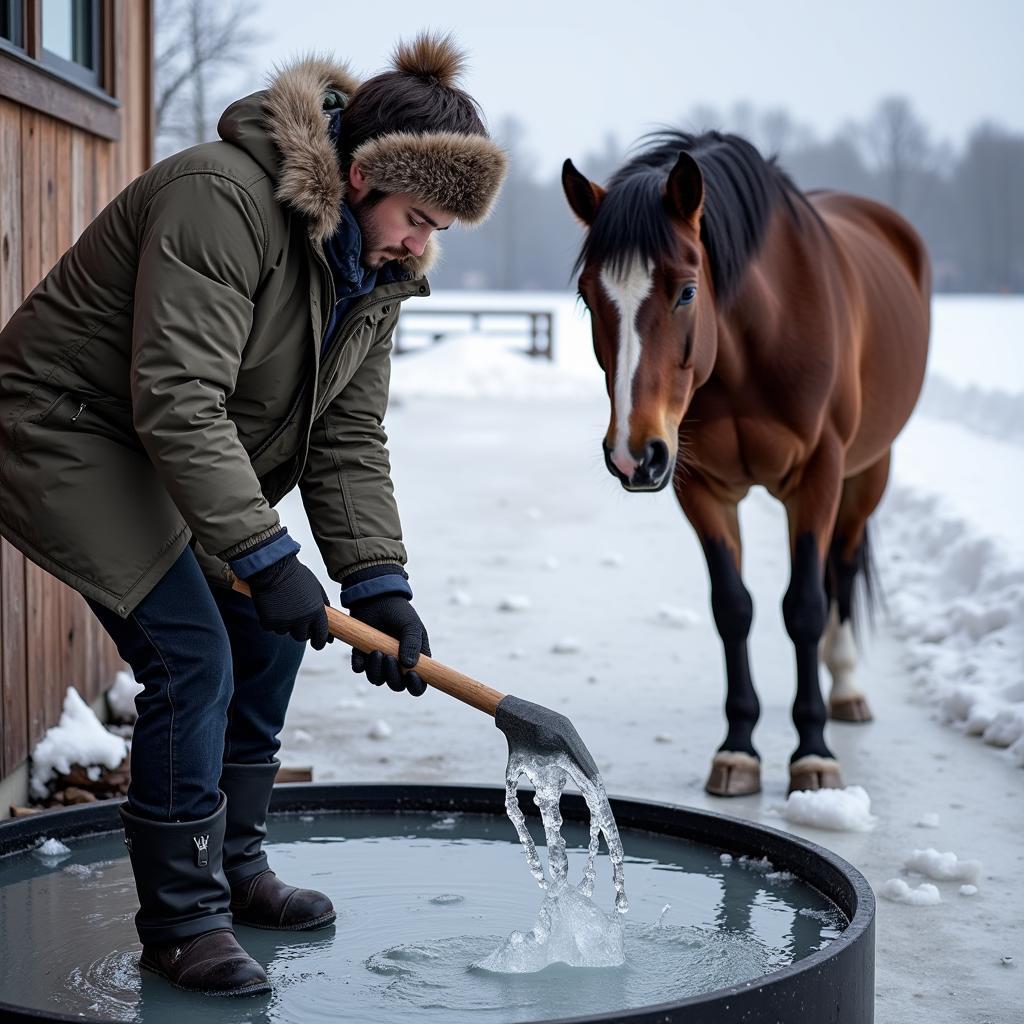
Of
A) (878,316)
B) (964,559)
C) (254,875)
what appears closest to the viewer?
(254,875)

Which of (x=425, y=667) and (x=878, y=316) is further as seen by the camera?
(x=878, y=316)

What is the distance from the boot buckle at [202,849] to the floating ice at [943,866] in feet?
5.97

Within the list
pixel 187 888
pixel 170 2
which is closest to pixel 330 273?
pixel 187 888

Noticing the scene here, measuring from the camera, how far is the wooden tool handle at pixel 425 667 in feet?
8.64

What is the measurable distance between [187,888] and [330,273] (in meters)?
1.05

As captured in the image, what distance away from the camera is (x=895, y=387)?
205 inches

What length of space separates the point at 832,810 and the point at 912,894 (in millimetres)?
585

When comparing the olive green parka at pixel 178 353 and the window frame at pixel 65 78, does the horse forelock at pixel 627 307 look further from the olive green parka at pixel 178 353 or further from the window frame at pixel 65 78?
the window frame at pixel 65 78

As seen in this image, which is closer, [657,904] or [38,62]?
[657,904]

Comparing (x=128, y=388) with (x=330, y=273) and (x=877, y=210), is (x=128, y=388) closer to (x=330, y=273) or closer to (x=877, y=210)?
(x=330, y=273)

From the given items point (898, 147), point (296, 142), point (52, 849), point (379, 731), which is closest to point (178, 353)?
point (296, 142)

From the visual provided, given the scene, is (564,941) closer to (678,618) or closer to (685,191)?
(685,191)

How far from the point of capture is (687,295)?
155 inches

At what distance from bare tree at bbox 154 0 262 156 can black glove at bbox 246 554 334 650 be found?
74.9 ft
